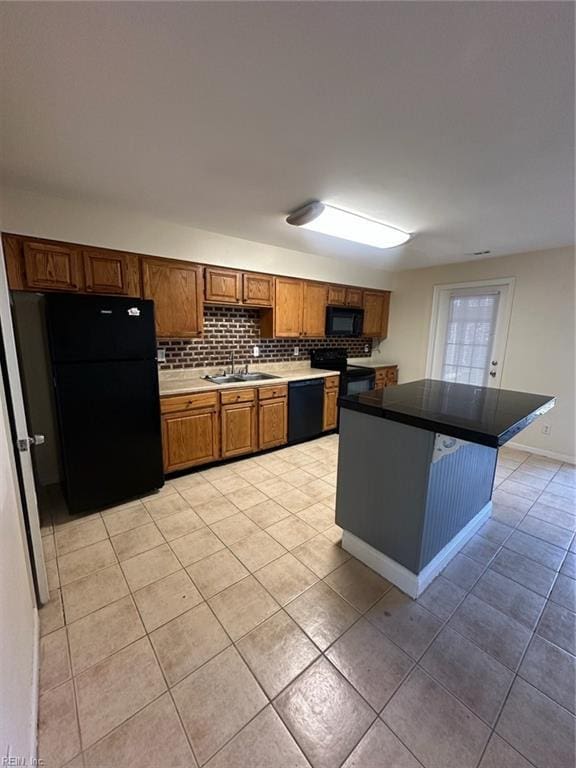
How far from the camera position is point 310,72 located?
1.12 meters

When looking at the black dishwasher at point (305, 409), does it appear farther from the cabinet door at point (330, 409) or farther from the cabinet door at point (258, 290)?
the cabinet door at point (258, 290)

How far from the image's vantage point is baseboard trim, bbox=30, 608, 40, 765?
105cm

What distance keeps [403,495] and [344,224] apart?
2081 mm

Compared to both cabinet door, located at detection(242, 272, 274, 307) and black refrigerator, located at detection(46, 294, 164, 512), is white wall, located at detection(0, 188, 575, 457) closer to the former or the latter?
cabinet door, located at detection(242, 272, 274, 307)

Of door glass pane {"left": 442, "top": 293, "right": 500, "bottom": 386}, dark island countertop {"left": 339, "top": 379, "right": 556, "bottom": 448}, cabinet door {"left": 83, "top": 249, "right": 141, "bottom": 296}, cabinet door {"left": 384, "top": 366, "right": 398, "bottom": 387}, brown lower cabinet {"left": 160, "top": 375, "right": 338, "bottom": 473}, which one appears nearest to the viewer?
dark island countertop {"left": 339, "top": 379, "right": 556, "bottom": 448}

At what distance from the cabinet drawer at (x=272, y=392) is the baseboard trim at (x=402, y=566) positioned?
1.74 m

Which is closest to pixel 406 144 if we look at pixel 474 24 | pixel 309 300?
pixel 474 24

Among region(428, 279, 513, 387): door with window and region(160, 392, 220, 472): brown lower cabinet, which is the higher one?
region(428, 279, 513, 387): door with window

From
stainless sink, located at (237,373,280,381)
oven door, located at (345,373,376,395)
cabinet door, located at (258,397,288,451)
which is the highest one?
stainless sink, located at (237,373,280,381)

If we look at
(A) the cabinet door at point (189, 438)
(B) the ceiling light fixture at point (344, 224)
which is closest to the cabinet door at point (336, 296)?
(B) the ceiling light fixture at point (344, 224)

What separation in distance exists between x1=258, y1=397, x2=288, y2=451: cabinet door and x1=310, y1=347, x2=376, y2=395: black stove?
0.99 metres

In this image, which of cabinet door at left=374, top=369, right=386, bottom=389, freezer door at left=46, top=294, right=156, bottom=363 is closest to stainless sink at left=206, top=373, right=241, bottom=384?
freezer door at left=46, top=294, right=156, bottom=363

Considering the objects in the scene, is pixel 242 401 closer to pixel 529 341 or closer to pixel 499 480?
pixel 499 480

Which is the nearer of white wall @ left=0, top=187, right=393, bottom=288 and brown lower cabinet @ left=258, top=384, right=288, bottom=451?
white wall @ left=0, top=187, right=393, bottom=288
